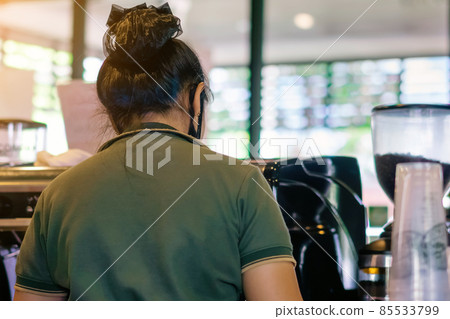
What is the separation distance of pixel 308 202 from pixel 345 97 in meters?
4.56

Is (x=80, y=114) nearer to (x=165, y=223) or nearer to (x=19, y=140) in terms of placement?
(x=19, y=140)

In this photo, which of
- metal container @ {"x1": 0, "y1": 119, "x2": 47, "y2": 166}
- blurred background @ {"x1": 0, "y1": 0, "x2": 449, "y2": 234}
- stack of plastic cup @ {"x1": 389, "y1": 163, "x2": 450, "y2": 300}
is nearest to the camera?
stack of plastic cup @ {"x1": 389, "y1": 163, "x2": 450, "y2": 300}

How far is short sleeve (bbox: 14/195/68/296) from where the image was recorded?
98 cm

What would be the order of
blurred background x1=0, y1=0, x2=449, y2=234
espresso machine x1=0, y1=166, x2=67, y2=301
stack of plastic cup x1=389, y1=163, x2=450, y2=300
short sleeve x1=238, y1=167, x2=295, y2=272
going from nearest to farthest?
stack of plastic cup x1=389, y1=163, x2=450, y2=300 → short sleeve x1=238, y1=167, x2=295, y2=272 → espresso machine x1=0, y1=166, x2=67, y2=301 → blurred background x1=0, y1=0, x2=449, y2=234

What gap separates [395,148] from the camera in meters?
1.18

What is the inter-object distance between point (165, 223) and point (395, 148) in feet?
1.80

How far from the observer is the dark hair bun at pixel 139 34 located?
973 mm

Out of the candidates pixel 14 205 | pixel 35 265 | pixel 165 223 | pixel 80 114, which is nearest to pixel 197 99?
pixel 165 223

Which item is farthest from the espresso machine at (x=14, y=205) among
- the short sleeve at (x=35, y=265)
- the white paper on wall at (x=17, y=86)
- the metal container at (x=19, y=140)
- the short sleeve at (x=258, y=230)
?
the white paper on wall at (x=17, y=86)

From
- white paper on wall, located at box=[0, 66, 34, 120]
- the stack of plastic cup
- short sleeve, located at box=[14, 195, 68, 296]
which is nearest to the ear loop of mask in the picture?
short sleeve, located at box=[14, 195, 68, 296]

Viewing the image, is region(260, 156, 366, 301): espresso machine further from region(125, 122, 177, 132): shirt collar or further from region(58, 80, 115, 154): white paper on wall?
region(58, 80, 115, 154): white paper on wall

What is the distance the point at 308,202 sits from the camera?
1430 mm

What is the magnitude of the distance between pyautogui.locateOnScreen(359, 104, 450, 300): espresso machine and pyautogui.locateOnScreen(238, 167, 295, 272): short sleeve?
0.90ft
